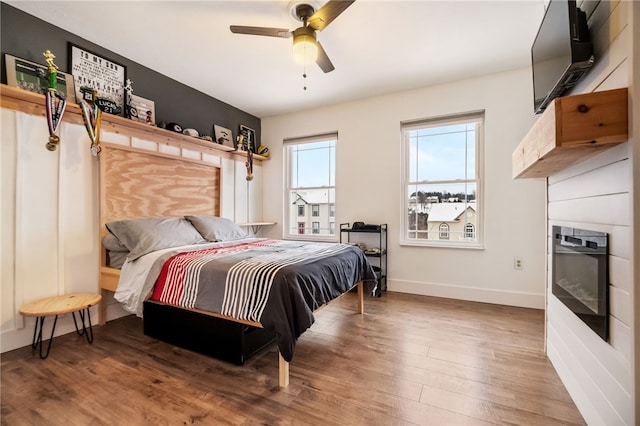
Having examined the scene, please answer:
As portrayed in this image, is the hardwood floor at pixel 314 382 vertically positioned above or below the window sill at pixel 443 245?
below

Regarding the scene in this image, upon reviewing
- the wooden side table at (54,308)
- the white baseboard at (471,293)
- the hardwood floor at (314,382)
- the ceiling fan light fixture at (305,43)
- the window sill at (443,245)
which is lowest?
the hardwood floor at (314,382)

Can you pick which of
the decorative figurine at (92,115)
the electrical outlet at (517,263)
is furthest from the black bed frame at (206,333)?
the electrical outlet at (517,263)

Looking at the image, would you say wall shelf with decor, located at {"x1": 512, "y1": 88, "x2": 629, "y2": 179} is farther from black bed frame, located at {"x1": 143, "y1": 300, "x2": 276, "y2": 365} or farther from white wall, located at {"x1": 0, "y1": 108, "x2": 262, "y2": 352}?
white wall, located at {"x1": 0, "y1": 108, "x2": 262, "y2": 352}

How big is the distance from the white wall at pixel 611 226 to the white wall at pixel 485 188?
1.81 m

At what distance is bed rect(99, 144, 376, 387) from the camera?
5.78 feet

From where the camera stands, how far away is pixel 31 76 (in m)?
2.29

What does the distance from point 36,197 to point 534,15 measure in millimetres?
4256

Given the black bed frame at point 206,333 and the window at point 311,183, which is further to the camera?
the window at point 311,183

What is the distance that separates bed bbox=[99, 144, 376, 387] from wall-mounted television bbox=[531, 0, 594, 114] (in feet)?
5.84

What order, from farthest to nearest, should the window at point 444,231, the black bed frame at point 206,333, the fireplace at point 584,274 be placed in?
1. the window at point 444,231
2. the black bed frame at point 206,333
3. the fireplace at point 584,274

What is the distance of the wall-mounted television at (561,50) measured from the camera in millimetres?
1272

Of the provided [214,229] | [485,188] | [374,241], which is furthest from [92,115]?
[485,188]

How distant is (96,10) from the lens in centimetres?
229

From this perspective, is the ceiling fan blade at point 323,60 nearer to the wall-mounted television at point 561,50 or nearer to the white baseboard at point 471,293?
the wall-mounted television at point 561,50
